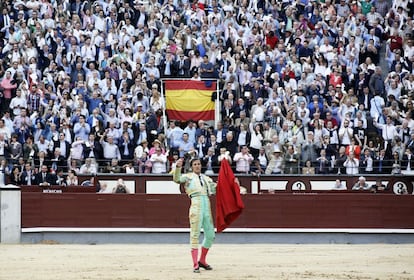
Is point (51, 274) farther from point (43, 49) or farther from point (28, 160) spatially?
point (43, 49)

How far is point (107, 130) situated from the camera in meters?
22.5

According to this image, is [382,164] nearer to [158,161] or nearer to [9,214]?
[158,161]

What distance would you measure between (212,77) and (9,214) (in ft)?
16.0

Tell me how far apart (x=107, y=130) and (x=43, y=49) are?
251 centimetres

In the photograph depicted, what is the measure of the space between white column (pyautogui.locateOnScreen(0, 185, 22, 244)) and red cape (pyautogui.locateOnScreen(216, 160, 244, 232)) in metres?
5.72

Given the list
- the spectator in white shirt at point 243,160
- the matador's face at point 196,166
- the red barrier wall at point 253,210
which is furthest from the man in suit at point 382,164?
the matador's face at point 196,166

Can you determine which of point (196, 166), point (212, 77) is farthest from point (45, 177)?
point (196, 166)

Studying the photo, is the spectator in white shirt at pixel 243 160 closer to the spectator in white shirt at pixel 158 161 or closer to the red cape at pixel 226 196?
the spectator in white shirt at pixel 158 161

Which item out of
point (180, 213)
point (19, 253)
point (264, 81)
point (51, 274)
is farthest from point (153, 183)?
point (51, 274)

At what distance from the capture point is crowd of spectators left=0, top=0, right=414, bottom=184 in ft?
Result: 73.8

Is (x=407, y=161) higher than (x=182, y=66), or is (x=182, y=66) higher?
(x=182, y=66)

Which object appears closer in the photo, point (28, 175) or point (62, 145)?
point (28, 175)

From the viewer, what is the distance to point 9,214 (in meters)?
21.2

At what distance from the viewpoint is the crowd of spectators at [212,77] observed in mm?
22500
